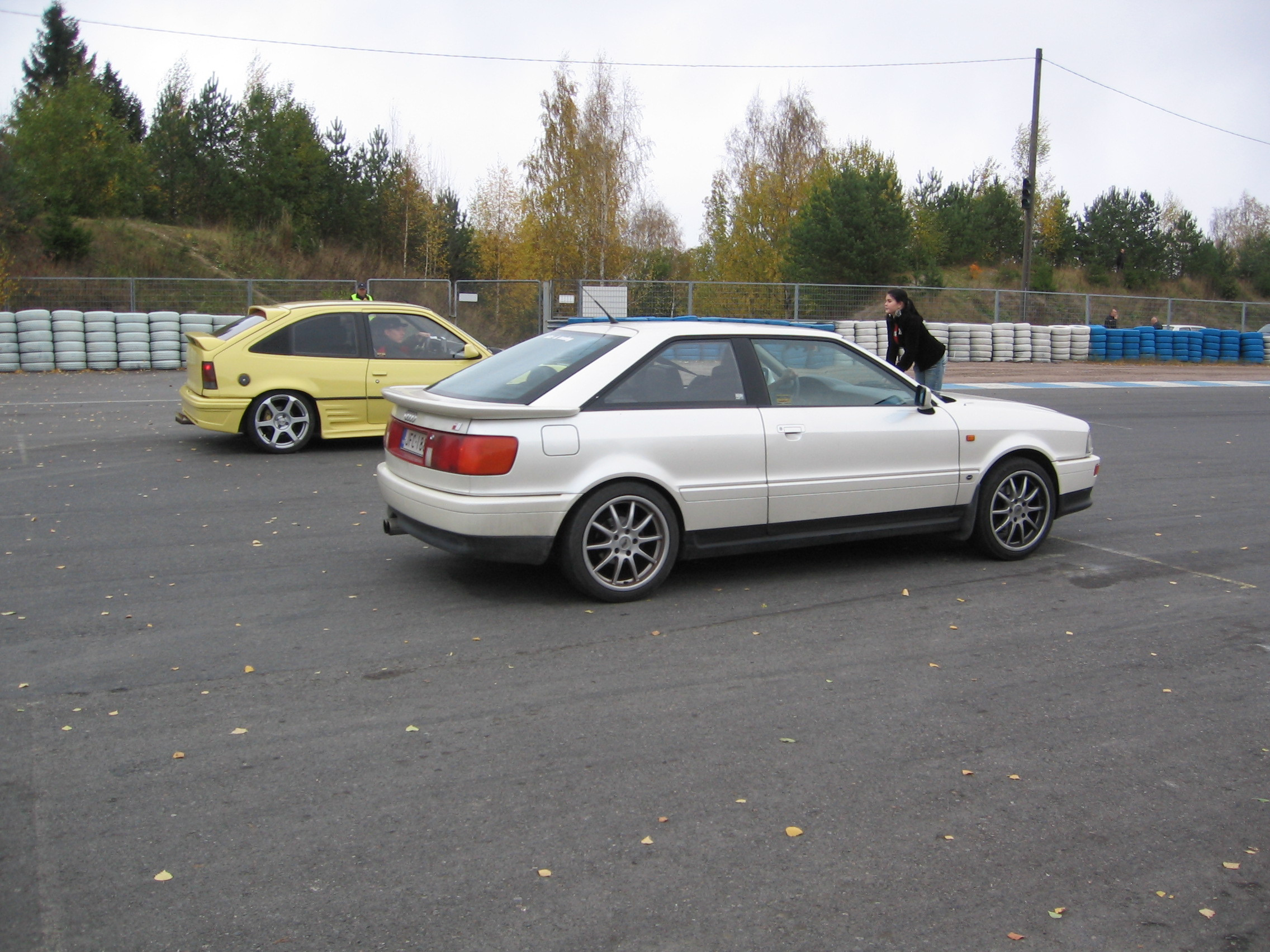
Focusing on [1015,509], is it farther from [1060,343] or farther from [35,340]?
[1060,343]

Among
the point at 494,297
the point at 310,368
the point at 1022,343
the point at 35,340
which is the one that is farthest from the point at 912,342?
the point at 1022,343

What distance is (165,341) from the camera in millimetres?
20781

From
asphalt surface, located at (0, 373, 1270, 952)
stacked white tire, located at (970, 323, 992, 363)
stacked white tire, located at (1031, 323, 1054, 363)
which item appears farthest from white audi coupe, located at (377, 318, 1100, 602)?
stacked white tire, located at (1031, 323, 1054, 363)

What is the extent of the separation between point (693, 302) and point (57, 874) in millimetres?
23805

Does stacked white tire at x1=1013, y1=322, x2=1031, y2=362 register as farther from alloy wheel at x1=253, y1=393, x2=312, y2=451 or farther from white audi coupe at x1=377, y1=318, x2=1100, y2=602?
white audi coupe at x1=377, y1=318, x2=1100, y2=602

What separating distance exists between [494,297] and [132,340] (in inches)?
315

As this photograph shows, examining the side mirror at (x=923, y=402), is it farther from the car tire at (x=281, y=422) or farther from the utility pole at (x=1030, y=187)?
the utility pole at (x=1030, y=187)

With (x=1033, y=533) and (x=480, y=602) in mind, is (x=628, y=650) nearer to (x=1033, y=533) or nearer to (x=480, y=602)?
(x=480, y=602)

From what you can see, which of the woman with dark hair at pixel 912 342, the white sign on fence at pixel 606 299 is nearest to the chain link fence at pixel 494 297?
the white sign on fence at pixel 606 299

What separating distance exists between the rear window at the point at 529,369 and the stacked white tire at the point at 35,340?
1632cm

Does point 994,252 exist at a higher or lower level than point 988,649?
higher

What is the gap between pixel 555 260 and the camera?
4831 centimetres

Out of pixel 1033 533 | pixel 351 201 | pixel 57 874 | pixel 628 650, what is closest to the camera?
pixel 57 874

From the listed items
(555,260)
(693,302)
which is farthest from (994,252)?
(693,302)
